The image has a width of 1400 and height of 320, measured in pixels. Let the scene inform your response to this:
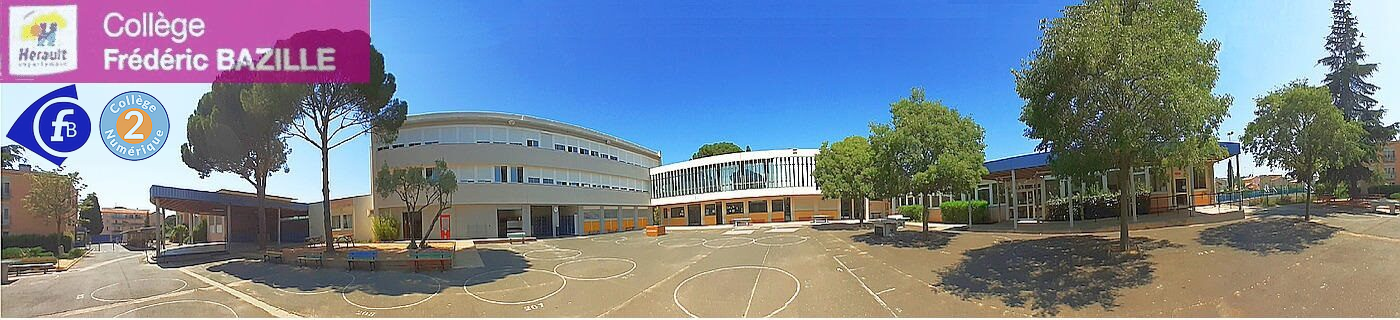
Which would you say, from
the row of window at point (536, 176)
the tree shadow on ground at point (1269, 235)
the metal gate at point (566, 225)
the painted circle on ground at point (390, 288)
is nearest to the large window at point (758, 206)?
the row of window at point (536, 176)

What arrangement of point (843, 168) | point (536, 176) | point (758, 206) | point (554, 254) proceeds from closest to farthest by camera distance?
point (554, 254), point (536, 176), point (843, 168), point (758, 206)

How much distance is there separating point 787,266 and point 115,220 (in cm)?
2007

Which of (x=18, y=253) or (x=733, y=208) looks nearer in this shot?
(x=18, y=253)

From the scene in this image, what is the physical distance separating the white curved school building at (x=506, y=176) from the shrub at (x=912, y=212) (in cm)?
1167

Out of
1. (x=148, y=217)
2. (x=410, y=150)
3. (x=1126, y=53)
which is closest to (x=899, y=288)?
(x=1126, y=53)

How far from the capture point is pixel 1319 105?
10.4 m

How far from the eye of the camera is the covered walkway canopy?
13983 mm

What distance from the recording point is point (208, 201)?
15148 mm

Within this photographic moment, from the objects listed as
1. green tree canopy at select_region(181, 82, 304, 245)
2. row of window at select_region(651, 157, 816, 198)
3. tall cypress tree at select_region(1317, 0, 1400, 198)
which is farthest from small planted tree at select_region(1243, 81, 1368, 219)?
row of window at select_region(651, 157, 816, 198)

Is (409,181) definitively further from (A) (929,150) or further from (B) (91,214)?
(A) (929,150)

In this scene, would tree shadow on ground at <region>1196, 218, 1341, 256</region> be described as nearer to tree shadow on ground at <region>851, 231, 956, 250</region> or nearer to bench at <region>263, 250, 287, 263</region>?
tree shadow on ground at <region>851, 231, 956, 250</region>

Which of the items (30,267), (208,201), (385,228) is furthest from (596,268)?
(208,201)

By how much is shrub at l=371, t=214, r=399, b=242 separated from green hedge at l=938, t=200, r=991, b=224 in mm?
17698

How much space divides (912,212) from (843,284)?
17.1 metres
